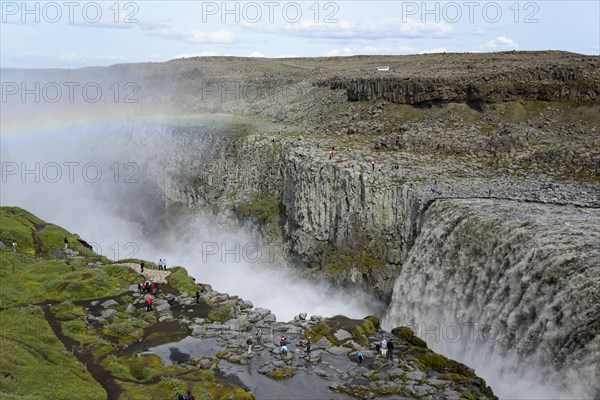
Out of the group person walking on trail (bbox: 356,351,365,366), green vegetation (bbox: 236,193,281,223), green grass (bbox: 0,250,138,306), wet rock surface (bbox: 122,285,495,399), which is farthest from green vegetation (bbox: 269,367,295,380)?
green vegetation (bbox: 236,193,281,223)

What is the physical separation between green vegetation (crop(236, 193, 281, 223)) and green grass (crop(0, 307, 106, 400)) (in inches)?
1868

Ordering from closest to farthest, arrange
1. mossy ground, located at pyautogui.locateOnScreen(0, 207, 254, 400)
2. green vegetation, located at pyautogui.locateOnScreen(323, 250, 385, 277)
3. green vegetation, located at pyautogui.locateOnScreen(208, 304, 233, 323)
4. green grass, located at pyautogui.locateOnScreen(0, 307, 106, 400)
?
green grass, located at pyautogui.locateOnScreen(0, 307, 106, 400)
mossy ground, located at pyautogui.locateOnScreen(0, 207, 254, 400)
green vegetation, located at pyautogui.locateOnScreen(208, 304, 233, 323)
green vegetation, located at pyautogui.locateOnScreen(323, 250, 385, 277)

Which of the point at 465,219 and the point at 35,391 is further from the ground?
the point at 465,219

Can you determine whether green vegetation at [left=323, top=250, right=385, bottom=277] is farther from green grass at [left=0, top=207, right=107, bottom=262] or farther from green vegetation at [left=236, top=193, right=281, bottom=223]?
green grass at [left=0, top=207, right=107, bottom=262]

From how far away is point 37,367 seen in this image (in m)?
43.1

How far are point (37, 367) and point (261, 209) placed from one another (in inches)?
2276

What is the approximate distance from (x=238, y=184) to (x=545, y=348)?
73497mm

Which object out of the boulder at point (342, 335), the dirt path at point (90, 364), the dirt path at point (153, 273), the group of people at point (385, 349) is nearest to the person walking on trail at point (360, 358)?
the group of people at point (385, 349)

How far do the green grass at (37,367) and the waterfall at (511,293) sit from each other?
29645mm

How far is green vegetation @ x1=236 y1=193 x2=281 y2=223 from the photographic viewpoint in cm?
9638

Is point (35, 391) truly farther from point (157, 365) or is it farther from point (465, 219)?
point (465, 219)

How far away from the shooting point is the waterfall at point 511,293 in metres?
39.2

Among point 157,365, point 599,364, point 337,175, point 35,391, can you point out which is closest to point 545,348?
point 599,364

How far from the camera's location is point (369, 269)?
2913 inches
